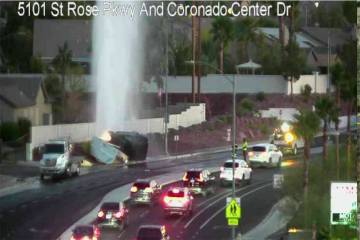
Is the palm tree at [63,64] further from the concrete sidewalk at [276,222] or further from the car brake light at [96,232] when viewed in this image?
the car brake light at [96,232]

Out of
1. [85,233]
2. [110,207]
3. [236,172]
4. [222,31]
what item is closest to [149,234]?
[85,233]

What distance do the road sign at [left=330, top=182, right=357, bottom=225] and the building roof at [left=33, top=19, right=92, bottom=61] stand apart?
83329 mm

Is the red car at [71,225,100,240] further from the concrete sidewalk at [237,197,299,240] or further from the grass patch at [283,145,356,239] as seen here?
the grass patch at [283,145,356,239]

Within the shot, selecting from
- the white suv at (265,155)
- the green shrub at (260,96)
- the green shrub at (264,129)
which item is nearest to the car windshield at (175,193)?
the white suv at (265,155)

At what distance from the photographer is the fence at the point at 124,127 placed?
8094 centimetres

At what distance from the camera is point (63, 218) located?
53.3 metres

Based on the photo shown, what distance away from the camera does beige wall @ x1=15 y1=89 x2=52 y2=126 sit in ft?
293

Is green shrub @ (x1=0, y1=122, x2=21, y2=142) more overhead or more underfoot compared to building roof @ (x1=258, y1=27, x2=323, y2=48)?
more underfoot

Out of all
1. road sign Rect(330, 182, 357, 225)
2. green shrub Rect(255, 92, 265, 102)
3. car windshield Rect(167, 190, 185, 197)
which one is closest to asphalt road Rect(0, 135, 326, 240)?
car windshield Rect(167, 190, 185, 197)

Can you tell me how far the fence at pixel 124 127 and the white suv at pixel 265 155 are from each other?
16289 millimetres

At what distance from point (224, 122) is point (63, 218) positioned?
140 ft

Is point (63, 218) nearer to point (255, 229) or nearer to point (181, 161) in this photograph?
point (255, 229)

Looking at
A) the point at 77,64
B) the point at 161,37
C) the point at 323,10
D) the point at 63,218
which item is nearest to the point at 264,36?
the point at 161,37

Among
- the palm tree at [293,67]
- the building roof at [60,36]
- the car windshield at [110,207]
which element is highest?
the building roof at [60,36]
